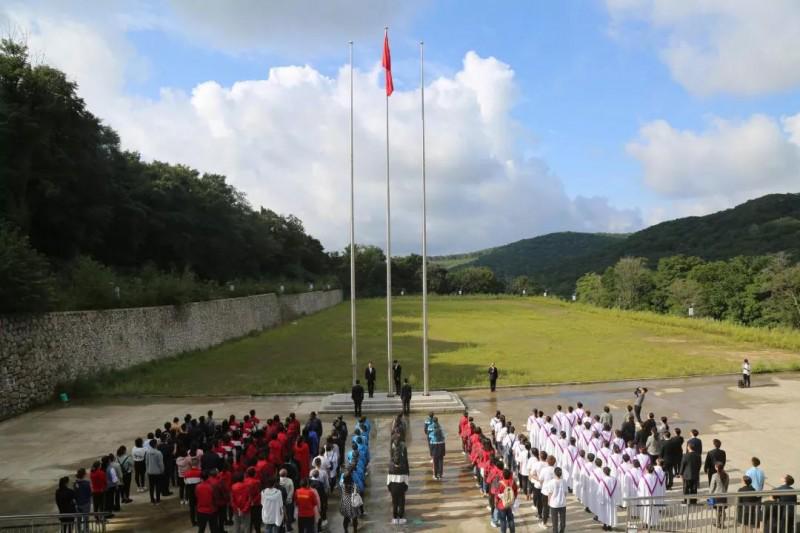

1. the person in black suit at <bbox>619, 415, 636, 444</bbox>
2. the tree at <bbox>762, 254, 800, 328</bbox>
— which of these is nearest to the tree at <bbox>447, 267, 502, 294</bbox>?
the tree at <bbox>762, 254, 800, 328</bbox>

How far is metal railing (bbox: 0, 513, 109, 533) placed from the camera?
962cm

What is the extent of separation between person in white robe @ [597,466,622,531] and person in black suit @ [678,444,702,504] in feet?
6.21

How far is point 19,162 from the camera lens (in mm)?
37031

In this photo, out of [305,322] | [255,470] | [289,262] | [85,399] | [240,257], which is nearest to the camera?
[255,470]

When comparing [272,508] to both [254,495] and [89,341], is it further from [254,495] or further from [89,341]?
[89,341]

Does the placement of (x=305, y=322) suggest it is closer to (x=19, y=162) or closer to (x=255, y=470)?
(x=19, y=162)

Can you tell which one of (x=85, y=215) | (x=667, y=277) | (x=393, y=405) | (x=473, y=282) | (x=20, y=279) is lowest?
(x=393, y=405)

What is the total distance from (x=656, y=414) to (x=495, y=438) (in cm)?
855

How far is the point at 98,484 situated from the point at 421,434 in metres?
8.99

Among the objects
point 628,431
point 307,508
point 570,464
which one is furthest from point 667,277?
point 307,508

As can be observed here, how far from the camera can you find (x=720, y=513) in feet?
34.3

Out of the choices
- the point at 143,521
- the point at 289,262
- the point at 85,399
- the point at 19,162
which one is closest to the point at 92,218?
the point at 19,162

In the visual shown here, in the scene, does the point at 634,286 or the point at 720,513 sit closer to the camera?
the point at 720,513

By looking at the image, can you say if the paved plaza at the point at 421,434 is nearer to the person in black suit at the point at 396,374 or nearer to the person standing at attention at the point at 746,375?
the person standing at attention at the point at 746,375
